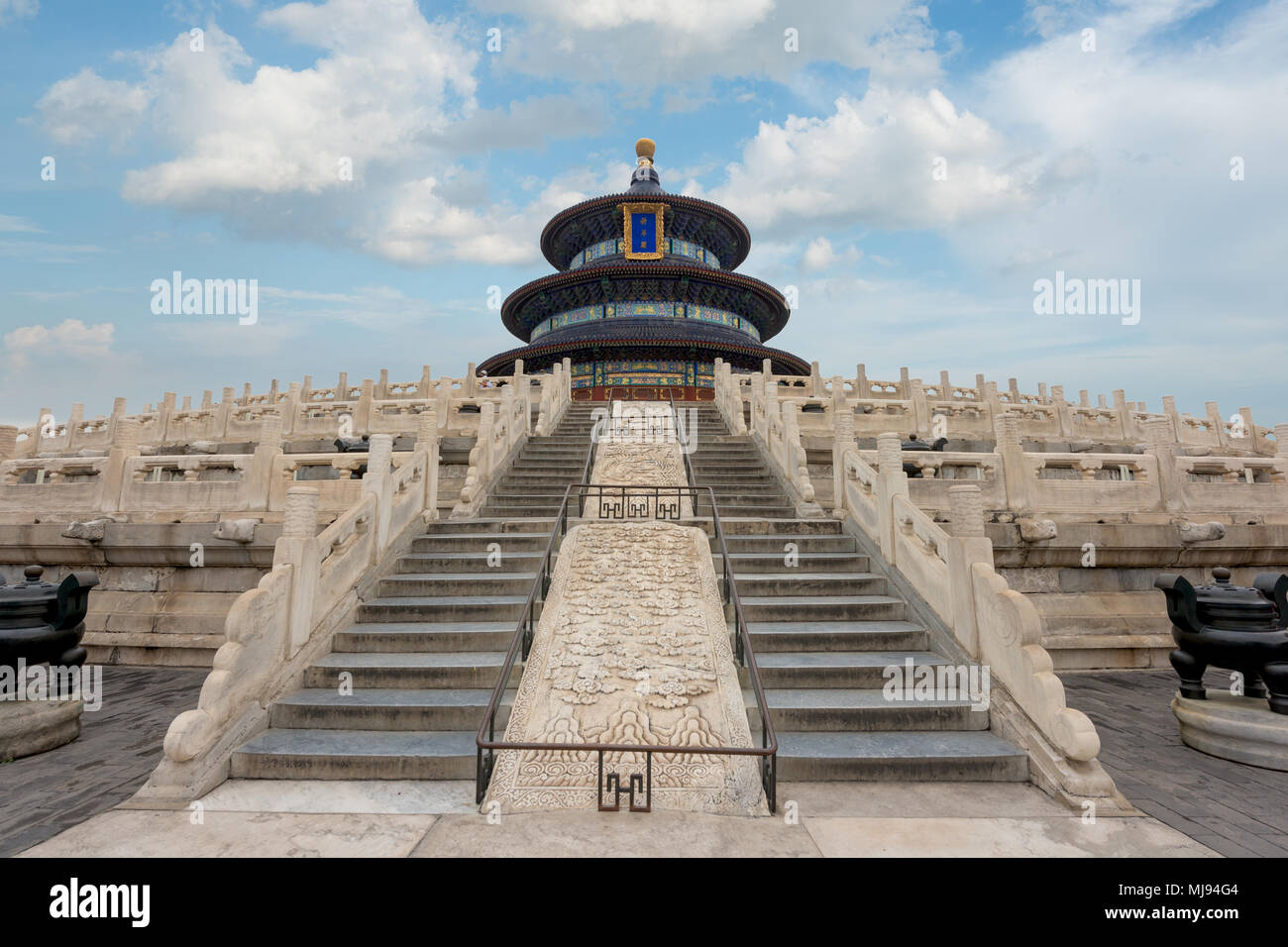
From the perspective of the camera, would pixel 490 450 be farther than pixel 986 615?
Yes

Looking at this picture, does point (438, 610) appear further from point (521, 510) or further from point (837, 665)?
point (837, 665)

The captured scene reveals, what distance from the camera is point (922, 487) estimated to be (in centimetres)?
973

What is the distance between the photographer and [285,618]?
6066mm

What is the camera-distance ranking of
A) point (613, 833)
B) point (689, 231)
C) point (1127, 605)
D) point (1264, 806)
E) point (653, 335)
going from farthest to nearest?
1. point (689, 231)
2. point (653, 335)
3. point (1127, 605)
4. point (1264, 806)
5. point (613, 833)

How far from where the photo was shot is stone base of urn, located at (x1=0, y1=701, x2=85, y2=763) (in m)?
5.54

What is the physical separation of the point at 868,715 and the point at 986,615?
5.10 feet

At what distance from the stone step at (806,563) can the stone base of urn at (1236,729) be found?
349 cm

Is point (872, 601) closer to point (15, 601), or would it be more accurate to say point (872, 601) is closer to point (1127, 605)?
point (1127, 605)

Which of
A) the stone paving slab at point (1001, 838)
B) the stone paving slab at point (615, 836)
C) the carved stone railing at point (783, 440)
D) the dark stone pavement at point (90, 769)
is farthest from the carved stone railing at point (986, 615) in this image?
the dark stone pavement at point (90, 769)

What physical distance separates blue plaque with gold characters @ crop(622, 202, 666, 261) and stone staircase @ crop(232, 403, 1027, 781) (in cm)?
2664

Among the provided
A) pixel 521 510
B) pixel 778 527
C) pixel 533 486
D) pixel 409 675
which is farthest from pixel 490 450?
pixel 409 675

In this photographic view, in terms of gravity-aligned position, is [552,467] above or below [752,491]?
above
